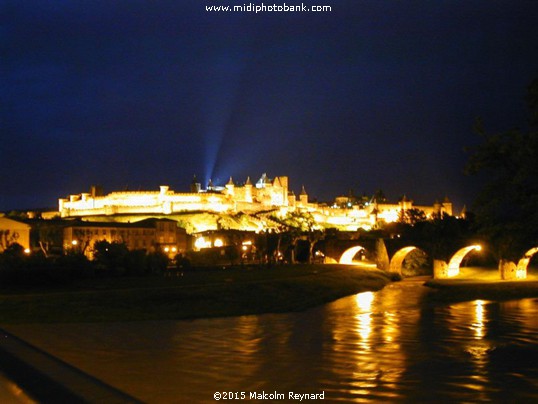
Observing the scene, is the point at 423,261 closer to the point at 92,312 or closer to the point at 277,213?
the point at 92,312

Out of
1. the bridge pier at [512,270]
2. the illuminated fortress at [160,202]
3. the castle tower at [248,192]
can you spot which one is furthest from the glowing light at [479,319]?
the castle tower at [248,192]

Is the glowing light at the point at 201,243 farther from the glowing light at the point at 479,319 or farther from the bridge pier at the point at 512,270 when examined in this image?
the glowing light at the point at 479,319

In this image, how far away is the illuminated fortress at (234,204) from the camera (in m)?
140

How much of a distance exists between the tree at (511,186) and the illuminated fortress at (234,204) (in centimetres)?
10063

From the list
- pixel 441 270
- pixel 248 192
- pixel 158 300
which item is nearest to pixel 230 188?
pixel 248 192

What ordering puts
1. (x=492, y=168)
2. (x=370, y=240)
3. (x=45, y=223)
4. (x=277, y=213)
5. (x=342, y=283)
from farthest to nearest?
(x=277, y=213), (x=45, y=223), (x=370, y=240), (x=342, y=283), (x=492, y=168)

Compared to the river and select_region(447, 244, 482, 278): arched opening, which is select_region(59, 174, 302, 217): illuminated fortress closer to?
select_region(447, 244, 482, 278): arched opening

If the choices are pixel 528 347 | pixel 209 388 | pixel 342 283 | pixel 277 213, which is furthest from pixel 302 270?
pixel 277 213

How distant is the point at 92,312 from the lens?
24.0 meters

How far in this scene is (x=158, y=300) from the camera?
26844 mm

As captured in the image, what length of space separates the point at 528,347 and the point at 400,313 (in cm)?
1047

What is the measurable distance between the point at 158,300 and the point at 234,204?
4749 inches

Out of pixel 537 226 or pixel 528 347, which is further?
pixel 537 226

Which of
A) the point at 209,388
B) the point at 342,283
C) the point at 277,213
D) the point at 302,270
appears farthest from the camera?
the point at 277,213
